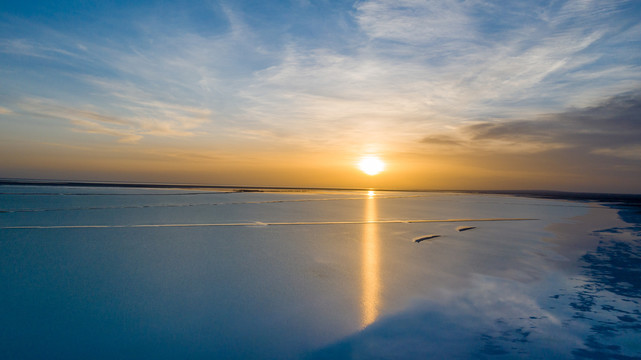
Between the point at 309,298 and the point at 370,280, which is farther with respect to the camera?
the point at 370,280

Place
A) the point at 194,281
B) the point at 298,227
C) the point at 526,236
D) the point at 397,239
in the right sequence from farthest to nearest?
the point at 298,227
the point at 526,236
the point at 397,239
the point at 194,281

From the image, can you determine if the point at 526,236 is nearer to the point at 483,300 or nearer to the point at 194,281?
the point at 483,300

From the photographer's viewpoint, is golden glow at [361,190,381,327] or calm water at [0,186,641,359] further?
golden glow at [361,190,381,327]

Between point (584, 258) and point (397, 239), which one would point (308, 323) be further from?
point (584, 258)

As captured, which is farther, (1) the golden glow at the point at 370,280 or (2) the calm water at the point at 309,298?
(1) the golden glow at the point at 370,280

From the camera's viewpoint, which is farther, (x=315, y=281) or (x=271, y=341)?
(x=315, y=281)

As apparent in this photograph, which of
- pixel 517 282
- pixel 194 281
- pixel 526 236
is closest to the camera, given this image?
pixel 194 281

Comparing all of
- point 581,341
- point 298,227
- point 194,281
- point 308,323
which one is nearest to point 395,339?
point 308,323
